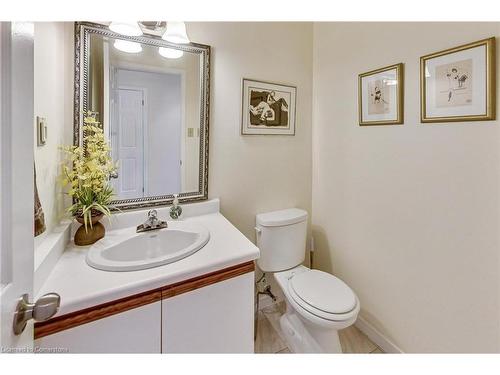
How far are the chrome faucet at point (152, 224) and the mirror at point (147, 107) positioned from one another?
0.12 metres

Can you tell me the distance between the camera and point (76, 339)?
739mm

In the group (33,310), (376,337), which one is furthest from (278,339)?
(33,310)

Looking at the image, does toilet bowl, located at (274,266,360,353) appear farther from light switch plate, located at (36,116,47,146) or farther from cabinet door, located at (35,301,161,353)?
light switch plate, located at (36,116,47,146)

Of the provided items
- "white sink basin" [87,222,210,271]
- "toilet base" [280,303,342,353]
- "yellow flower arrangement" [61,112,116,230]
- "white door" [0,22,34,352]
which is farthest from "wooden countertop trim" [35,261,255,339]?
"toilet base" [280,303,342,353]

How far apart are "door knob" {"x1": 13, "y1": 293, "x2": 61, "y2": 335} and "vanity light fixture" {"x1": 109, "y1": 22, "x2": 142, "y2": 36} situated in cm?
119

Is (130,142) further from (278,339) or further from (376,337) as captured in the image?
(376,337)

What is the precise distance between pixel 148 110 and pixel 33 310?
1.07 meters

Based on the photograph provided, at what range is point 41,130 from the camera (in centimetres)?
92

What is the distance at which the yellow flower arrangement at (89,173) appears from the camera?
1078mm

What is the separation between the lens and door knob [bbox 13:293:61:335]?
1.58 ft

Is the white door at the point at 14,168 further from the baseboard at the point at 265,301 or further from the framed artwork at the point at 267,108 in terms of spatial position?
the baseboard at the point at 265,301

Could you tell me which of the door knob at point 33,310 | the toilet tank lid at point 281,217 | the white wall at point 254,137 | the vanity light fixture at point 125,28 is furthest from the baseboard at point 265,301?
the vanity light fixture at point 125,28
